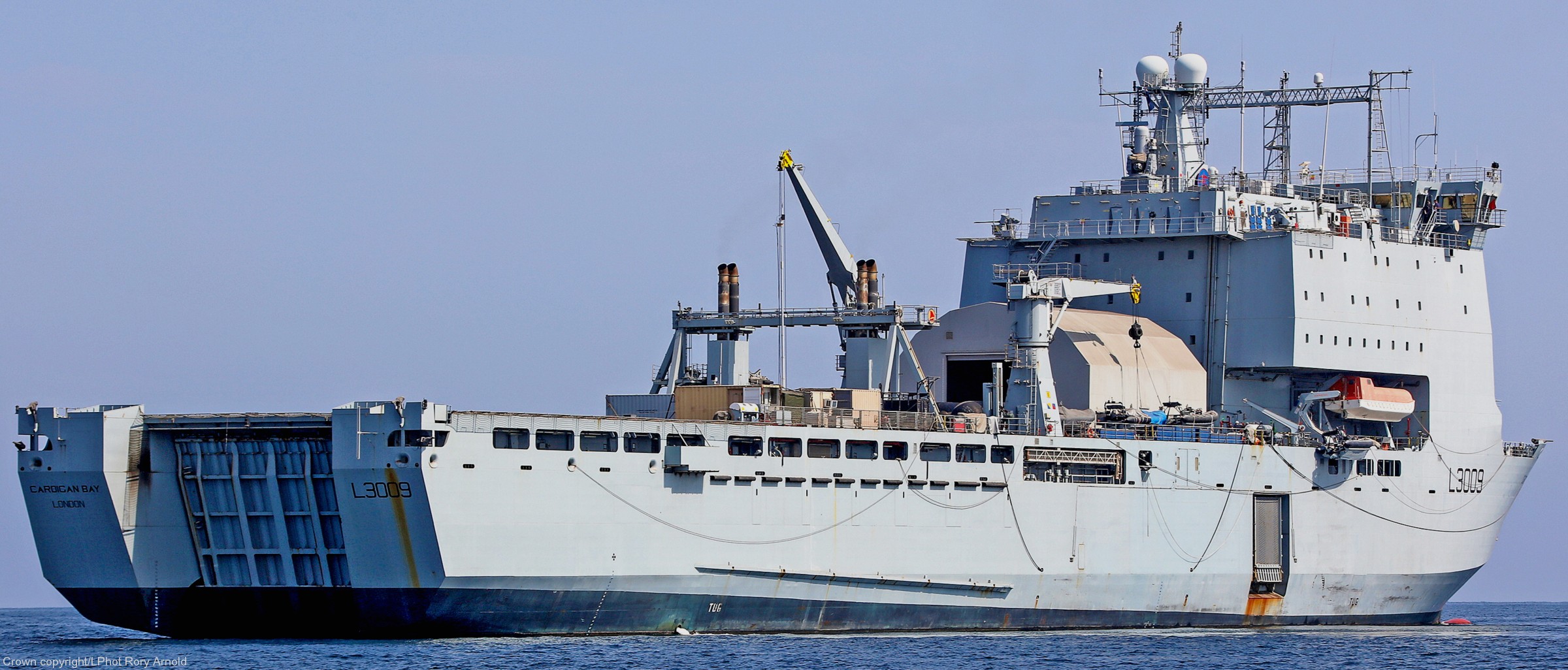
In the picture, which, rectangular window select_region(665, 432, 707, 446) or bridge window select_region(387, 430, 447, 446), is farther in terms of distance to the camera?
rectangular window select_region(665, 432, 707, 446)

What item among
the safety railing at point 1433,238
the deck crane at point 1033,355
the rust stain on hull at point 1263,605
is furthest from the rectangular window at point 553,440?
the safety railing at point 1433,238

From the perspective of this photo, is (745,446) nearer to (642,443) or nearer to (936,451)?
(642,443)

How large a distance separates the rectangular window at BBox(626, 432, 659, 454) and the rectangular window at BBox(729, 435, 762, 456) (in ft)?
4.85

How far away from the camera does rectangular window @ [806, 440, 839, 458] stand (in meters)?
38.0

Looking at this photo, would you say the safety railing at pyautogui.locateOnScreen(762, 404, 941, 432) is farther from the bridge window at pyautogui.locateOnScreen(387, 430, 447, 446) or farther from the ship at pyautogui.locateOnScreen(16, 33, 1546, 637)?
the bridge window at pyautogui.locateOnScreen(387, 430, 447, 446)

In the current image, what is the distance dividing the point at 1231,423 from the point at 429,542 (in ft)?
63.8

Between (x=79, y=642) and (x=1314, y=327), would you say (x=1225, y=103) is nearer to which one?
(x=1314, y=327)

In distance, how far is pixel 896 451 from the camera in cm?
3881

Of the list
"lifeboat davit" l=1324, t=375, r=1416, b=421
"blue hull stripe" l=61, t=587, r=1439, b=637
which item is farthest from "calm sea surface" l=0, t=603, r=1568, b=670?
"lifeboat davit" l=1324, t=375, r=1416, b=421

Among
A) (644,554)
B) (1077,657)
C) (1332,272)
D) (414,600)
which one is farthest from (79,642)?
(1332,272)

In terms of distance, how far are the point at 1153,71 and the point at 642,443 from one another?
18900mm

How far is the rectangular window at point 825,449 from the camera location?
38.0m

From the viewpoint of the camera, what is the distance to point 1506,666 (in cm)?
3912

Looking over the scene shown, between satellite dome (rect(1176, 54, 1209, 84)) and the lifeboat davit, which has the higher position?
satellite dome (rect(1176, 54, 1209, 84))
